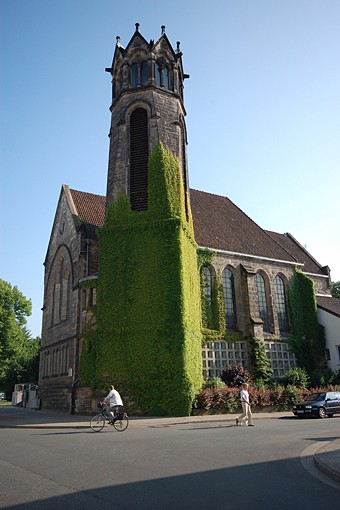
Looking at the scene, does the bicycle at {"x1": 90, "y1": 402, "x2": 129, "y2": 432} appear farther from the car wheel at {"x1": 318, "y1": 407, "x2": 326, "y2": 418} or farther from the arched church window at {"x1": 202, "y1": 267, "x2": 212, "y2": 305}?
the arched church window at {"x1": 202, "y1": 267, "x2": 212, "y2": 305}

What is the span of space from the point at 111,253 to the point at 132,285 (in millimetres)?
2347

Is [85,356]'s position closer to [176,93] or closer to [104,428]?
[104,428]

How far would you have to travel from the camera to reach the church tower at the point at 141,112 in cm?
2556

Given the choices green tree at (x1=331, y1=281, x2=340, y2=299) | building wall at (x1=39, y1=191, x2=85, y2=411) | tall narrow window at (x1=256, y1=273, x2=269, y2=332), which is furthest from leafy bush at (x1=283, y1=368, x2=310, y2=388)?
green tree at (x1=331, y1=281, x2=340, y2=299)

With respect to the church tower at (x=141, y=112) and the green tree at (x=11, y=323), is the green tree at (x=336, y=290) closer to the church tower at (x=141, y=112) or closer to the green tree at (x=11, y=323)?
the church tower at (x=141, y=112)

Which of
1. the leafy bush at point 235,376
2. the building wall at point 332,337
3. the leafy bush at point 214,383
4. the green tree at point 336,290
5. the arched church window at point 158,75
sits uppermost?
Result: the arched church window at point 158,75

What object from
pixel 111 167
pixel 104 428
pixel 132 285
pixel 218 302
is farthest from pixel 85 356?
pixel 111 167

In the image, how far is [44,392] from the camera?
30.5m

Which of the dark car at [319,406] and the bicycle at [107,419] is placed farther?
the dark car at [319,406]

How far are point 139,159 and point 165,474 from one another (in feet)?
68.7

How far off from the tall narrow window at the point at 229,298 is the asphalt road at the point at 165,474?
53.2 ft

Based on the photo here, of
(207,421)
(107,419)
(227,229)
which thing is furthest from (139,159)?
(107,419)

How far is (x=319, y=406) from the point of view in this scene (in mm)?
20328

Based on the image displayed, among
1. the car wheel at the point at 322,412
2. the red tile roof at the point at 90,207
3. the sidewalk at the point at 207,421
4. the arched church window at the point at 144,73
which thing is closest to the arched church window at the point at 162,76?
the arched church window at the point at 144,73
